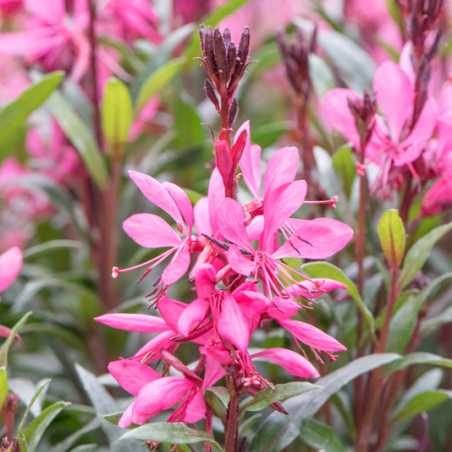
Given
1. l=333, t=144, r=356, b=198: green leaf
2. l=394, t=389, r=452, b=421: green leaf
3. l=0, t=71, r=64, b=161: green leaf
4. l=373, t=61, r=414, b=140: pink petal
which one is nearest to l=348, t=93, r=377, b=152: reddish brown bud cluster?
l=373, t=61, r=414, b=140: pink petal

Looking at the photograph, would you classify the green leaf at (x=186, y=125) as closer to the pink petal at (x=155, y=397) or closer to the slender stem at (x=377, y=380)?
the slender stem at (x=377, y=380)

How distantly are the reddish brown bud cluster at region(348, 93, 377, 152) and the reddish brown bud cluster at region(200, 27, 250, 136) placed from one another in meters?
0.18

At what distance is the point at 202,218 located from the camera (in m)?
0.66

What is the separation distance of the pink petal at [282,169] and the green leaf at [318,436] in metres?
0.23

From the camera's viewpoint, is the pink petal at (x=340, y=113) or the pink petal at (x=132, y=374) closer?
the pink petal at (x=132, y=374)

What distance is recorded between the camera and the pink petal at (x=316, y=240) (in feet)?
2.06

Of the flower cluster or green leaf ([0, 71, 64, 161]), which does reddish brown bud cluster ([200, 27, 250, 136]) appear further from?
green leaf ([0, 71, 64, 161])

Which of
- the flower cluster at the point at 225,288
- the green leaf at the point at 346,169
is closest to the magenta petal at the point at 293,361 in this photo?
the flower cluster at the point at 225,288

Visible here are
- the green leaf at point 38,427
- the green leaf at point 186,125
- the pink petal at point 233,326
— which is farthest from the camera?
the green leaf at point 186,125

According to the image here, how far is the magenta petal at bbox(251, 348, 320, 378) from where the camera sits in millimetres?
608

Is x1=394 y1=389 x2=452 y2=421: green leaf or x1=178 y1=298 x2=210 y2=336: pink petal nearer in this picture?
x1=178 y1=298 x2=210 y2=336: pink petal

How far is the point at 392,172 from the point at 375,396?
22 cm

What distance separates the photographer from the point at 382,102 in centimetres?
82

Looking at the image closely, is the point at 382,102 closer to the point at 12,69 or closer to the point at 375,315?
the point at 375,315
